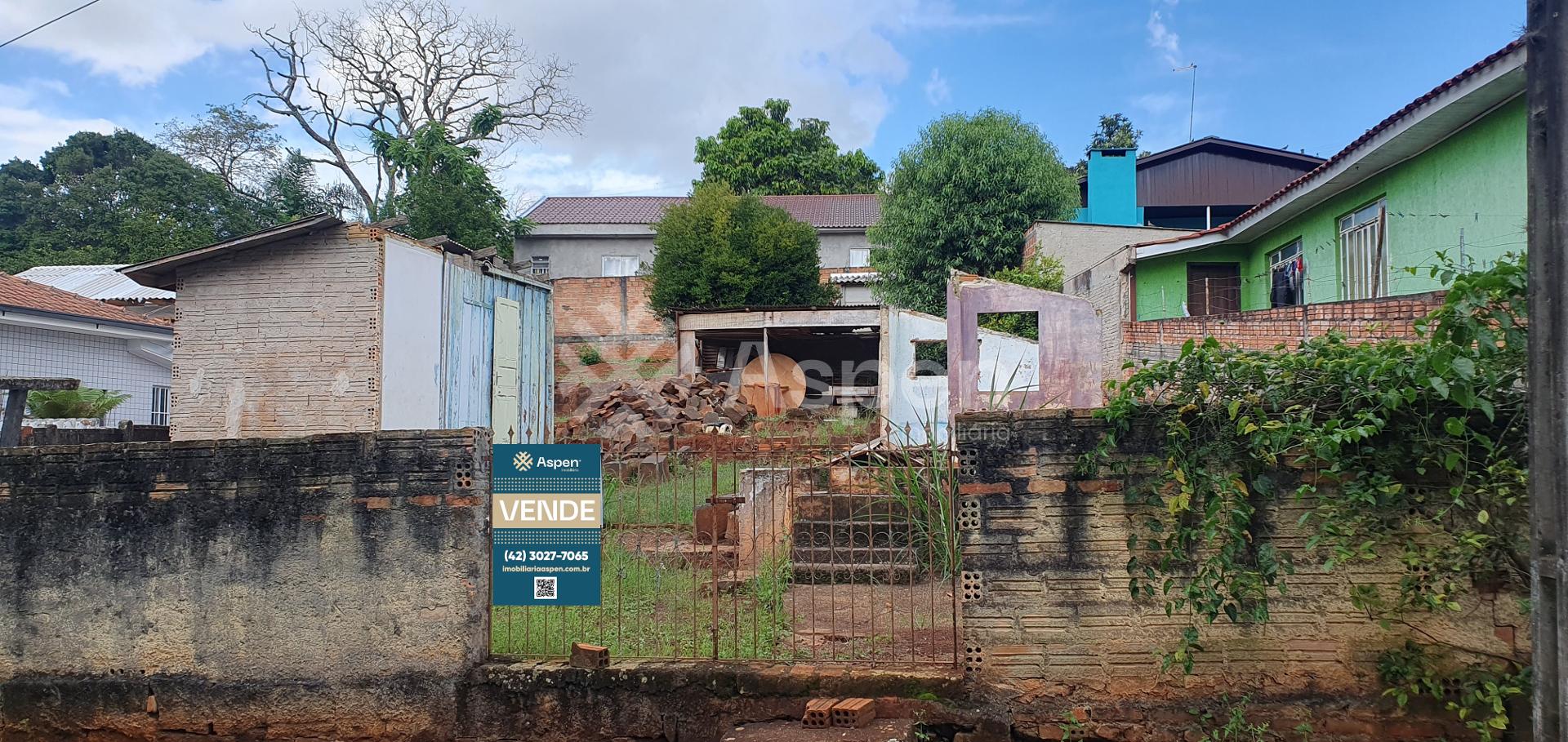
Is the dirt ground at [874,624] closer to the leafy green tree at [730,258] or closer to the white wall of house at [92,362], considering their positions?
the white wall of house at [92,362]

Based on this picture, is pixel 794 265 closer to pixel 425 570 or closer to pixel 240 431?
pixel 240 431

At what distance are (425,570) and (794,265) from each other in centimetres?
1637

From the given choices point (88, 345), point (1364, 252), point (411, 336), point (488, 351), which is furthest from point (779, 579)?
point (88, 345)

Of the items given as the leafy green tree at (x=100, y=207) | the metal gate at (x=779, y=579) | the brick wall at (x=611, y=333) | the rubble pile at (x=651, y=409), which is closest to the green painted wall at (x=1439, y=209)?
the metal gate at (x=779, y=579)

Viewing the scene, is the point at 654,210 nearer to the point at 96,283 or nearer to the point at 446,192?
the point at 446,192

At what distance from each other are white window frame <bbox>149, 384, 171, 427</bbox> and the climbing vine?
53.1ft

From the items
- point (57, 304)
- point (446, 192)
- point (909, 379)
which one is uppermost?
point (446, 192)

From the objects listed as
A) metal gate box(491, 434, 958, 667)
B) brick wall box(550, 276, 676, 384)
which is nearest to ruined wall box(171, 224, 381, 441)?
metal gate box(491, 434, 958, 667)

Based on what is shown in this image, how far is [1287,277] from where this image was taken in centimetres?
1306

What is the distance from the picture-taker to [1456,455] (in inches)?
147

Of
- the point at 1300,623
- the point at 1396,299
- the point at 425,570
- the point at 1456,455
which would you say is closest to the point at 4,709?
the point at 425,570

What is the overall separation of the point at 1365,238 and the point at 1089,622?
8.86 m

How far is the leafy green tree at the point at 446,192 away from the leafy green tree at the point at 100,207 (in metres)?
5.85

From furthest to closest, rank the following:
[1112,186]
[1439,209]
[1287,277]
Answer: [1112,186], [1287,277], [1439,209]
